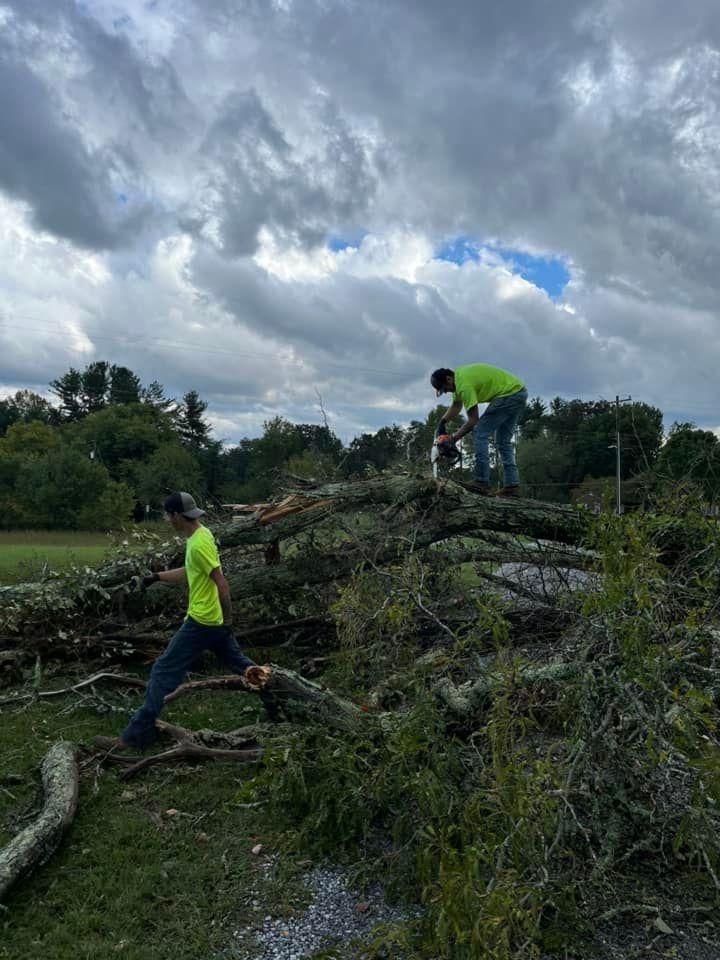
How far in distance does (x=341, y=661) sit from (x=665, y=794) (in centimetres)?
235

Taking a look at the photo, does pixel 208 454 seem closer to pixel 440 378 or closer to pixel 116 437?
pixel 116 437

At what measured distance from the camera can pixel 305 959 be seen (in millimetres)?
2410

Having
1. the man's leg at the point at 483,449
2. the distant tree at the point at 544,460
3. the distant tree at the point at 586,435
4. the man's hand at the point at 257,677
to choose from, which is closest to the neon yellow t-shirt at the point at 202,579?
the man's hand at the point at 257,677

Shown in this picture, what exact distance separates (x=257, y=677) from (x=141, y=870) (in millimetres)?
1241

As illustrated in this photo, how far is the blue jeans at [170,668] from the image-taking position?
4145 mm

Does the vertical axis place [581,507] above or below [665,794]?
above

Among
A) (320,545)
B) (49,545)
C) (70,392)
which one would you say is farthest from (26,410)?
(320,545)

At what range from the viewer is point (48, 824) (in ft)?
10.2

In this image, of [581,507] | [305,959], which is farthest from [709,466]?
[305,959]

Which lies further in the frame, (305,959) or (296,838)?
(296,838)

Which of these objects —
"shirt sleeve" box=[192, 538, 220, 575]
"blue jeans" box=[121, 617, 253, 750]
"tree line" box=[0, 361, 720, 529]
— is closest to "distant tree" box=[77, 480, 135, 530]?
"tree line" box=[0, 361, 720, 529]

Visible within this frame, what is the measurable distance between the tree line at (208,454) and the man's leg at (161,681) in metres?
2.11

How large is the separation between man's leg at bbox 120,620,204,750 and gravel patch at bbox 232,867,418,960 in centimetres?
164

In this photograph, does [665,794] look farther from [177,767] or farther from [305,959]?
[177,767]
